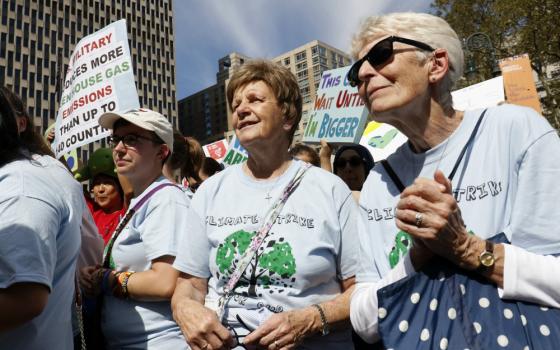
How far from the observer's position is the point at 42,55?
234ft

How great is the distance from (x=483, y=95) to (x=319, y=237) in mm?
5140

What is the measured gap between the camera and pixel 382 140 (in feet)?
20.8

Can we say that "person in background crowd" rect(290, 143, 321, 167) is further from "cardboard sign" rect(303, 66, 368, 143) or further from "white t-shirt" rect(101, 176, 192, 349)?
"white t-shirt" rect(101, 176, 192, 349)

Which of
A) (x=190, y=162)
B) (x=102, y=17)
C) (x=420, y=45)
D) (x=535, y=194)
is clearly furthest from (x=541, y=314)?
(x=102, y=17)

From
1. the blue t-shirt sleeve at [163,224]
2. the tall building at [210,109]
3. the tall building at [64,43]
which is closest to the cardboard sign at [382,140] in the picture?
the blue t-shirt sleeve at [163,224]

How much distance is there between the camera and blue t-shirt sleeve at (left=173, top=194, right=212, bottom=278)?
7.18ft

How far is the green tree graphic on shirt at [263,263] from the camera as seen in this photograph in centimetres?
196

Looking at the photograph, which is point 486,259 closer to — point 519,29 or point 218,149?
point 218,149

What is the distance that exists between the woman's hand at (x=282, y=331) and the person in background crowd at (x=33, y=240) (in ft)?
2.42

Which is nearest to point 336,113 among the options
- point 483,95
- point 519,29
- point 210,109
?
point 483,95

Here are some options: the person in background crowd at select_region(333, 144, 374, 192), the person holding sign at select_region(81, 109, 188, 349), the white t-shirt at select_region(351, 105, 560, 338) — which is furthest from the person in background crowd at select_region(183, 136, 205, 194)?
the white t-shirt at select_region(351, 105, 560, 338)

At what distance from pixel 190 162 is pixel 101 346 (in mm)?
2271

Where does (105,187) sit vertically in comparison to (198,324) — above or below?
above

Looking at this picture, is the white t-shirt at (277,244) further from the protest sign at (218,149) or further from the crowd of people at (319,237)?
the protest sign at (218,149)
